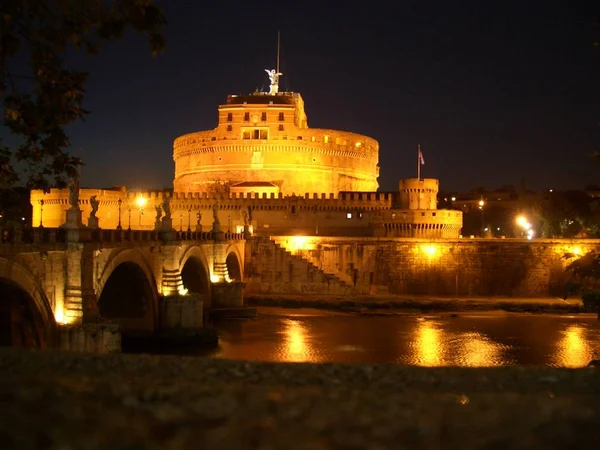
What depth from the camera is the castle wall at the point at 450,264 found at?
47906 millimetres

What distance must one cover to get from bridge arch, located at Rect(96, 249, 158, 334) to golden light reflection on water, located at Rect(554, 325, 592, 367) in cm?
1660

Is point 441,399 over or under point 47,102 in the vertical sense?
under

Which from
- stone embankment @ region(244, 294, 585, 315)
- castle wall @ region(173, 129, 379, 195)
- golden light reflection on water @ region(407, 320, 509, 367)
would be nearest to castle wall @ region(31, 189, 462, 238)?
castle wall @ region(173, 129, 379, 195)

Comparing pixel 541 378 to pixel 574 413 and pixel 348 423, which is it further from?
pixel 348 423

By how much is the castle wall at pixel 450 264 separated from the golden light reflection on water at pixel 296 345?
45.5 feet

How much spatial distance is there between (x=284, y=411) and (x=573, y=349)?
27.6 meters

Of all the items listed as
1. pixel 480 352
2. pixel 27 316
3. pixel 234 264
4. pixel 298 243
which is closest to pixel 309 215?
pixel 298 243

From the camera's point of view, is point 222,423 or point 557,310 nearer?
point 222,423

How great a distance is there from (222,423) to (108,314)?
24.3 m

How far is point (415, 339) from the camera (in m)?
31.4

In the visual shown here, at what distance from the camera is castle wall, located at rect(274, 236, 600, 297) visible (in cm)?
4791

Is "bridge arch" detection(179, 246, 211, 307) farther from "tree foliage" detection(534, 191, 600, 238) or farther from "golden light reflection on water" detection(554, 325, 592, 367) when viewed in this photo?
"tree foliage" detection(534, 191, 600, 238)

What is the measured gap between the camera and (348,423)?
4.67 metres

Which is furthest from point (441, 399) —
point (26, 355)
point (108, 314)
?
point (108, 314)
